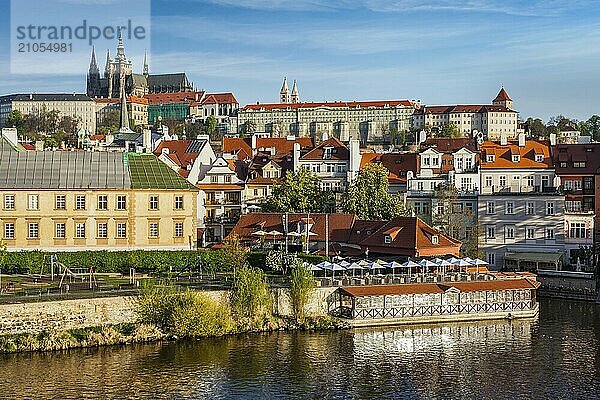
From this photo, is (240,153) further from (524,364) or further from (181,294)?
(524,364)

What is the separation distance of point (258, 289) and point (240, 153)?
46.1 meters

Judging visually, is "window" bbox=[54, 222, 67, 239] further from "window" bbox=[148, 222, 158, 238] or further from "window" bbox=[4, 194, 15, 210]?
"window" bbox=[148, 222, 158, 238]

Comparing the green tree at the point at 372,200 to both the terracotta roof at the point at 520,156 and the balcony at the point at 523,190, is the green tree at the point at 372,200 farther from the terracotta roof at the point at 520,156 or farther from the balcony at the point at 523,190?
the terracotta roof at the point at 520,156

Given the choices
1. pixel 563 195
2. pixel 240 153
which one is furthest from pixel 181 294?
pixel 240 153

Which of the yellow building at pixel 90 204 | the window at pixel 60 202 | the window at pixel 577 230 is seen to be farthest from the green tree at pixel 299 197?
the window at pixel 577 230

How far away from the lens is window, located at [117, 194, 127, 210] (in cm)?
6100

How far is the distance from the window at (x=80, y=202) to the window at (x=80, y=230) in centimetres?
101

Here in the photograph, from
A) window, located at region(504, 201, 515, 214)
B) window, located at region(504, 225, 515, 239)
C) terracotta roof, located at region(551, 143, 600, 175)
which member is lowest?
window, located at region(504, 225, 515, 239)

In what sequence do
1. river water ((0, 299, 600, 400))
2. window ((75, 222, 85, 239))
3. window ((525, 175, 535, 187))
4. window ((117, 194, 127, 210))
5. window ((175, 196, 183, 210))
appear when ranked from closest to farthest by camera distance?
river water ((0, 299, 600, 400))
window ((75, 222, 85, 239))
window ((117, 194, 127, 210))
window ((175, 196, 183, 210))
window ((525, 175, 535, 187))

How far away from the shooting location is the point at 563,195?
226ft

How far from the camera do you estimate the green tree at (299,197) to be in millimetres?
72250

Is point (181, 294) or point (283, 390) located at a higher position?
point (181, 294)

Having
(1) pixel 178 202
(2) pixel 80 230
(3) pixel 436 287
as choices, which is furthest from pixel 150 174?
(3) pixel 436 287

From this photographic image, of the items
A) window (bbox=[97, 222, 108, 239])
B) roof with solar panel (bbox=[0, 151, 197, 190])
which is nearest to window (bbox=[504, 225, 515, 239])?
roof with solar panel (bbox=[0, 151, 197, 190])
